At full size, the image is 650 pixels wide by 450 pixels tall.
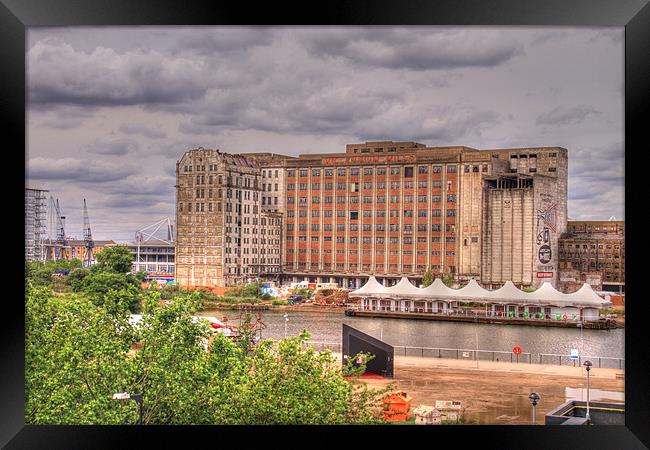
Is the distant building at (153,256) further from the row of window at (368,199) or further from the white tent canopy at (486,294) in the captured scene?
the white tent canopy at (486,294)

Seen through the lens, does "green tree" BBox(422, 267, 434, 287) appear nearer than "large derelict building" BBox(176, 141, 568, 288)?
No

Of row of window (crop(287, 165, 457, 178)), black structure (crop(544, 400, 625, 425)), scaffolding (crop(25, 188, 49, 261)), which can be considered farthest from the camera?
row of window (crop(287, 165, 457, 178))

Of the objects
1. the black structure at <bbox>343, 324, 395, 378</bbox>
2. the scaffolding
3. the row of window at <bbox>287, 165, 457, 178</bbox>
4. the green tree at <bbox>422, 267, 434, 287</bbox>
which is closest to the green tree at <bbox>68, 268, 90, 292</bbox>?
the scaffolding

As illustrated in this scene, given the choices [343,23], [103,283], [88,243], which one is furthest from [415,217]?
[343,23]

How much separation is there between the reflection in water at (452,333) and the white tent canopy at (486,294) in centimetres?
39

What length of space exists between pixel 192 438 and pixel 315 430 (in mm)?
877

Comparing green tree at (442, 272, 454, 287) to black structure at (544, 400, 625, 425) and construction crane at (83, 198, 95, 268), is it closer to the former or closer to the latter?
black structure at (544, 400, 625, 425)

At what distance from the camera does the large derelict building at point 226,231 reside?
11828 millimetres

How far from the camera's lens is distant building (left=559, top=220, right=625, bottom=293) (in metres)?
11.6

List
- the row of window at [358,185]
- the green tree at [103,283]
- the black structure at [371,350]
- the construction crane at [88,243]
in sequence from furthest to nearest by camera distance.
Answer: the row of window at [358,185]
the green tree at [103,283]
the black structure at [371,350]
the construction crane at [88,243]

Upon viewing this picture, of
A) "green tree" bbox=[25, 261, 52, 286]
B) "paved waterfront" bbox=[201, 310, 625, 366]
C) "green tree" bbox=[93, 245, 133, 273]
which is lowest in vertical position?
"paved waterfront" bbox=[201, 310, 625, 366]

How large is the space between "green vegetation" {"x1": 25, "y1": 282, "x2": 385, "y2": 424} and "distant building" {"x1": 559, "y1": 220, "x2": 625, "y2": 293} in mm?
4043

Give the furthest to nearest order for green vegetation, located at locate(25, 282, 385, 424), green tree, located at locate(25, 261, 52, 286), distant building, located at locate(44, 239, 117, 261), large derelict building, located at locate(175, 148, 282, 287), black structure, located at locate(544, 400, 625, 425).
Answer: large derelict building, located at locate(175, 148, 282, 287), green tree, located at locate(25, 261, 52, 286), distant building, located at locate(44, 239, 117, 261), black structure, located at locate(544, 400, 625, 425), green vegetation, located at locate(25, 282, 385, 424)

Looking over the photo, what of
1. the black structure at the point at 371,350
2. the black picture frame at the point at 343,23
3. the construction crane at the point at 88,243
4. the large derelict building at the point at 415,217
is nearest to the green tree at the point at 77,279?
the construction crane at the point at 88,243
